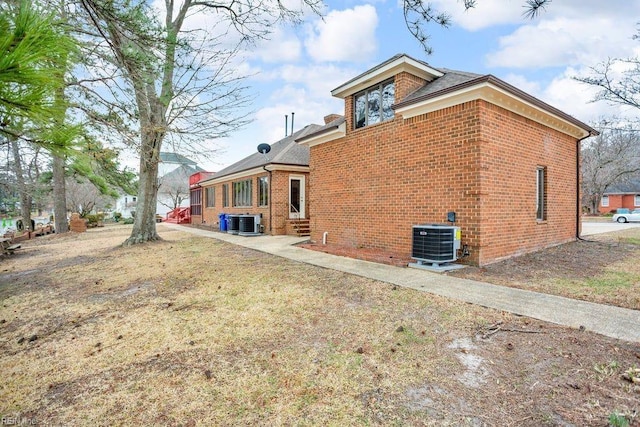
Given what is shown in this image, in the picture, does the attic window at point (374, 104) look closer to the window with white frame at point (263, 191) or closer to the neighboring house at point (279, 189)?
the neighboring house at point (279, 189)

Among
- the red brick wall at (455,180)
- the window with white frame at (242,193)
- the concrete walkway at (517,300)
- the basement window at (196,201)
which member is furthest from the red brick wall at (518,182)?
the basement window at (196,201)

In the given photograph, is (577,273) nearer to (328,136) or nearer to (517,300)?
(517,300)

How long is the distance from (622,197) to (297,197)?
42.6 m

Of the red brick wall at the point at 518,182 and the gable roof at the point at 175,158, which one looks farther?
the gable roof at the point at 175,158

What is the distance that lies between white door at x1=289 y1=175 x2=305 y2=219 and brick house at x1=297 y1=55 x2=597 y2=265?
4.03 meters

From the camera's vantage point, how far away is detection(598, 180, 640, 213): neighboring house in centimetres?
3644

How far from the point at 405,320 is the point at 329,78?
10839 mm

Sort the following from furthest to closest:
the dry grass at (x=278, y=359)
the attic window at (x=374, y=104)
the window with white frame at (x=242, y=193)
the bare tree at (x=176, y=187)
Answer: the bare tree at (x=176, y=187) → the window with white frame at (x=242, y=193) → the attic window at (x=374, y=104) → the dry grass at (x=278, y=359)

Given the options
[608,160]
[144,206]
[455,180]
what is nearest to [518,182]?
[455,180]

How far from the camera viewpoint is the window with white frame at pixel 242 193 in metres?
17.7

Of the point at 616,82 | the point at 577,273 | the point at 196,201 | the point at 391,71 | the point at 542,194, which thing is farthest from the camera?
the point at 196,201

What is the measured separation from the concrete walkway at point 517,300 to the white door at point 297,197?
7.74 meters

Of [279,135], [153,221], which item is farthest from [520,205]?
[279,135]

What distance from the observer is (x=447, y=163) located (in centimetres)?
726
